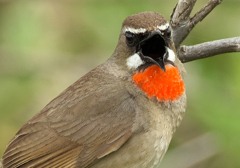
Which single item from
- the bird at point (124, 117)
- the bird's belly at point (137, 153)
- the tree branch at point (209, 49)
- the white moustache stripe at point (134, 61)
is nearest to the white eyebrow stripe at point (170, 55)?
the bird at point (124, 117)

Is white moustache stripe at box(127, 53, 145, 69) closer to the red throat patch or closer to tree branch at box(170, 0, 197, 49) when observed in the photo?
the red throat patch

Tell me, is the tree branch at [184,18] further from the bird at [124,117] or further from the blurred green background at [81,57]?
the blurred green background at [81,57]

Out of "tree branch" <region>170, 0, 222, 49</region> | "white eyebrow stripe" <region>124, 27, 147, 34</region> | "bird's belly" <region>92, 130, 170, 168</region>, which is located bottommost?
"bird's belly" <region>92, 130, 170, 168</region>

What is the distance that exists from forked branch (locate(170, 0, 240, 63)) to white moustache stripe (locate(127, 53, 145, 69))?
0.74 meters

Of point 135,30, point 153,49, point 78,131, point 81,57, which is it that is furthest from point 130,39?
point 81,57

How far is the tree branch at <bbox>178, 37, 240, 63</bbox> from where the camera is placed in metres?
4.27

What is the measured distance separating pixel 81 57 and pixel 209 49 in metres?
2.34

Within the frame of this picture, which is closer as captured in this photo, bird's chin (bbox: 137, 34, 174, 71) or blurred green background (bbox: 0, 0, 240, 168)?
bird's chin (bbox: 137, 34, 174, 71)

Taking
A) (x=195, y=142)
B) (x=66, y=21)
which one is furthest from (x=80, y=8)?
(x=195, y=142)

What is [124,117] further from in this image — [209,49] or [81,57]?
[81,57]

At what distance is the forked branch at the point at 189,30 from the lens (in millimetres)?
4297

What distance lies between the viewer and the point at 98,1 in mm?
5773

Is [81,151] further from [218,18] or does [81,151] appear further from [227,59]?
[218,18]

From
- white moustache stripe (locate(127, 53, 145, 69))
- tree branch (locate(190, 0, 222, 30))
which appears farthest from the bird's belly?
tree branch (locate(190, 0, 222, 30))
